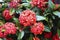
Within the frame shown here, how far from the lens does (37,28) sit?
1.24 m

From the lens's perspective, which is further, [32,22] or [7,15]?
[7,15]

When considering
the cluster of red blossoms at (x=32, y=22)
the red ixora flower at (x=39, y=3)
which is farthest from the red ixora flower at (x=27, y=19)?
the red ixora flower at (x=39, y=3)

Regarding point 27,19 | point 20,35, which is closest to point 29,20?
point 27,19

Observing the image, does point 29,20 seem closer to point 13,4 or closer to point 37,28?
point 37,28

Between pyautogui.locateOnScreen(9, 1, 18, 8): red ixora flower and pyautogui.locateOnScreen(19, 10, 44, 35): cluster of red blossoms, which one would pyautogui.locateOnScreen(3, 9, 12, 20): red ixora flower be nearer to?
pyautogui.locateOnScreen(9, 1, 18, 8): red ixora flower

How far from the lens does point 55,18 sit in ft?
4.40

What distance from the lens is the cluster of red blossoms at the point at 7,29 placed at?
4.14 feet

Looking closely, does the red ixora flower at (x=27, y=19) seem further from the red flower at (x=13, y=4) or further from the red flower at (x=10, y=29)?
the red flower at (x=13, y=4)

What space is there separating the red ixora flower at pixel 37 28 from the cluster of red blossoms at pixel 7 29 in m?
0.13

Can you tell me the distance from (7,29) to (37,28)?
20 centimetres

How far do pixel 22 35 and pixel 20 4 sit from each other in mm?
310

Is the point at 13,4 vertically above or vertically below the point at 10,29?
above

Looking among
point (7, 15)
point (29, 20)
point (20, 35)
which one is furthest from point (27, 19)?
point (7, 15)

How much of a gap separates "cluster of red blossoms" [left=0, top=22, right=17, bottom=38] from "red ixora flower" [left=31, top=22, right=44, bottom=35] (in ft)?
0.41
